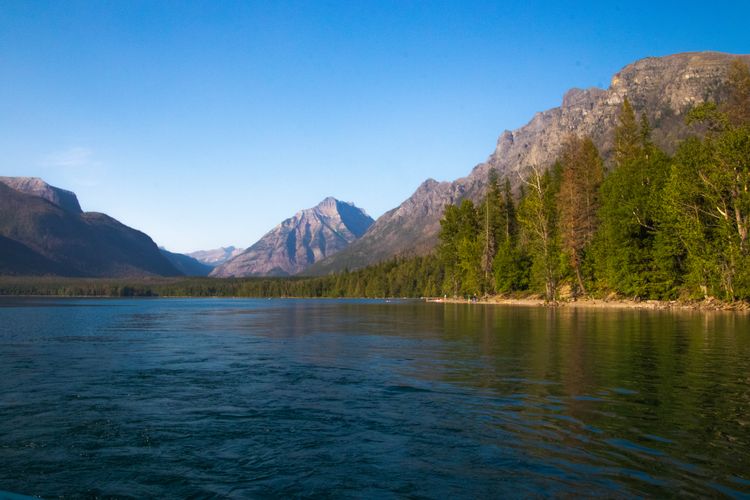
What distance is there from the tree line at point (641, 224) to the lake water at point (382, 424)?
41.0m

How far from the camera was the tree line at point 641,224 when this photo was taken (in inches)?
2334

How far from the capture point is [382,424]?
13180 millimetres

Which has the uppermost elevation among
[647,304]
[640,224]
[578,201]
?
[578,201]

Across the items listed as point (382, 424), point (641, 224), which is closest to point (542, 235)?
point (641, 224)

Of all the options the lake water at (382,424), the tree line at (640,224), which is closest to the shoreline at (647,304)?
the tree line at (640,224)

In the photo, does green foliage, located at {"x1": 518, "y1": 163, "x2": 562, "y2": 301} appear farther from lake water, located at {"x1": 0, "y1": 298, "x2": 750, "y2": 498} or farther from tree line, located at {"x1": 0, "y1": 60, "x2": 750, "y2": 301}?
lake water, located at {"x1": 0, "y1": 298, "x2": 750, "y2": 498}

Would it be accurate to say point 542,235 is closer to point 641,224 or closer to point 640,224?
point 640,224

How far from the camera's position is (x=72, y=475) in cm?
987

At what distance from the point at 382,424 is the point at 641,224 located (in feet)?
237

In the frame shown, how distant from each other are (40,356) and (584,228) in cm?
8758

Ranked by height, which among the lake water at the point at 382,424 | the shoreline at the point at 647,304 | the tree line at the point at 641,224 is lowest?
the lake water at the point at 382,424

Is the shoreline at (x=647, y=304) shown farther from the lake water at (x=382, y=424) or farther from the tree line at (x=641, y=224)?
the lake water at (x=382, y=424)

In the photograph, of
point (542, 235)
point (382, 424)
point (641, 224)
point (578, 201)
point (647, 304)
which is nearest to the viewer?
point (382, 424)

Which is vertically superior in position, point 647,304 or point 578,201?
point 578,201
